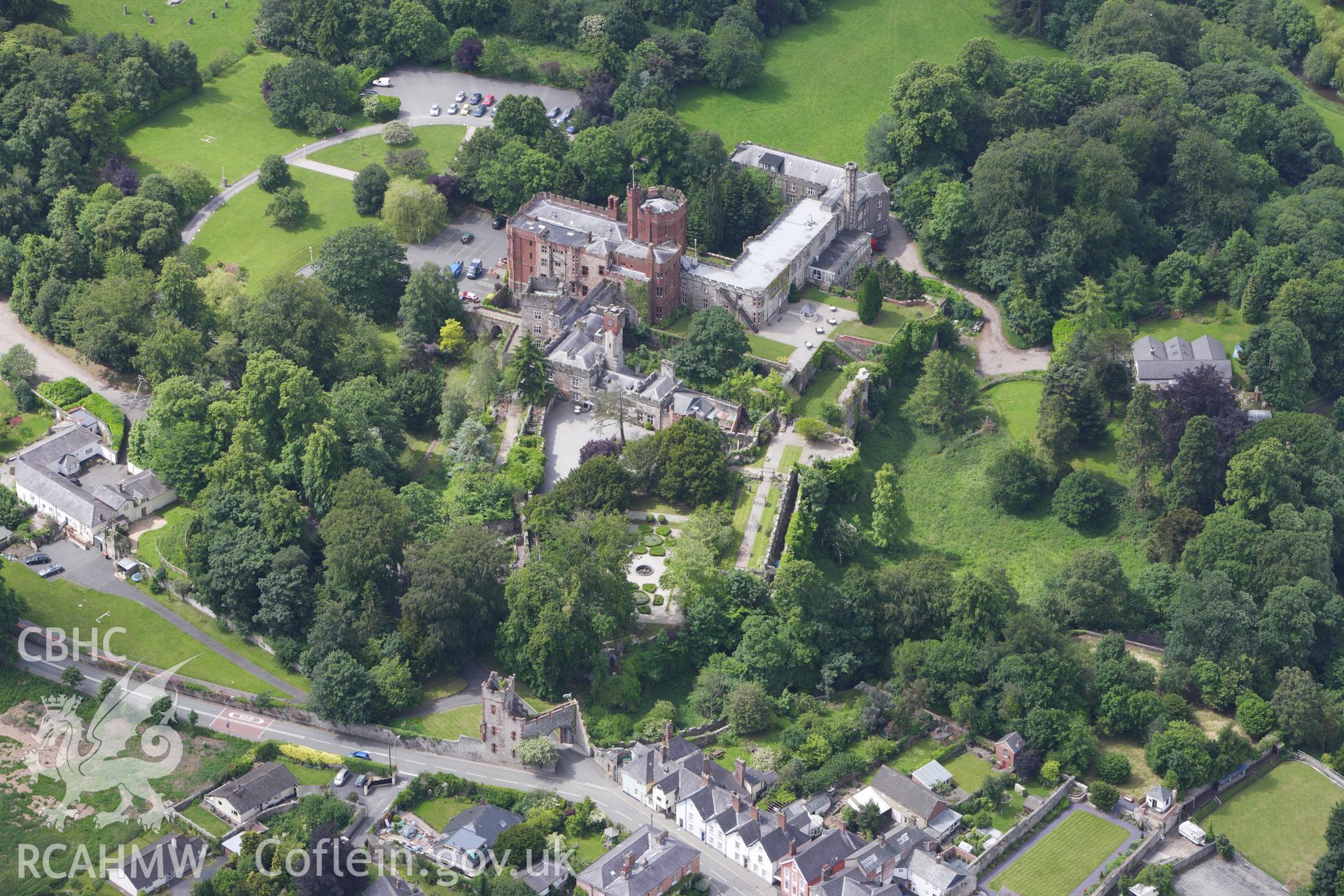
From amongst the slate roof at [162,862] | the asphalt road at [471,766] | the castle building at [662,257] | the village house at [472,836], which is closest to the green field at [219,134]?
the castle building at [662,257]

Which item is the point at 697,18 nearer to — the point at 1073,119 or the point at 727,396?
the point at 1073,119

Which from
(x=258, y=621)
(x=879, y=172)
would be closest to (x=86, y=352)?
(x=258, y=621)

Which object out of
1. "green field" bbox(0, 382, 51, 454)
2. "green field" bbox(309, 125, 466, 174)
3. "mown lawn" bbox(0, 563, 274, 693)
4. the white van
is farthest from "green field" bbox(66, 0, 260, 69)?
the white van

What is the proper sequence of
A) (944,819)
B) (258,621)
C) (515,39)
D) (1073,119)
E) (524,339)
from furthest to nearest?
(515,39), (1073,119), (524,339), (258,621), (944,819)

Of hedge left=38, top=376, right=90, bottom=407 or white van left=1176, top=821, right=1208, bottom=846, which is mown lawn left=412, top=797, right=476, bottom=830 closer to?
white van left=1176, top=821, right=1208, bottom=846

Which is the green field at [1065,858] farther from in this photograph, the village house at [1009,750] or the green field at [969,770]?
the green field at [969,770]

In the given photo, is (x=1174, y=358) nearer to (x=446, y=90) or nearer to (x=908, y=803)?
(x=908, y=803)
